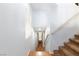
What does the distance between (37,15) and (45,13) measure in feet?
0.55

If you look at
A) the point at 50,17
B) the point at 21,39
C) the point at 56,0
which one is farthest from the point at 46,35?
the point at 56,0

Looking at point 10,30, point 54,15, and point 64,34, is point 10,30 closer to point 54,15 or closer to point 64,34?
point 54,15

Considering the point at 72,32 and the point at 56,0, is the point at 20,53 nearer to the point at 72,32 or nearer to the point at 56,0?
the point at 56,0

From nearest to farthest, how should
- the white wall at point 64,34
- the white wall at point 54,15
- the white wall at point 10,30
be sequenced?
the white wall at point 10,30 → the white wall at point 54,15 → the white wall at point 64,34

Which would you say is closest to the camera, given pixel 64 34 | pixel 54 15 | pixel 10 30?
pixel 10 30

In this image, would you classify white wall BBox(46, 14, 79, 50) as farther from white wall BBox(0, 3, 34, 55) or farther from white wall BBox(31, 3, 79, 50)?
white wall BBox(0, 3, 34, 55)

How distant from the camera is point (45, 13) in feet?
7.45

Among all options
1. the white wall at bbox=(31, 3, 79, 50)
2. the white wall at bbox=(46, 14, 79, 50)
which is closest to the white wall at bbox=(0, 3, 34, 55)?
the white wall at bbox=(31, 3, 79, 50)

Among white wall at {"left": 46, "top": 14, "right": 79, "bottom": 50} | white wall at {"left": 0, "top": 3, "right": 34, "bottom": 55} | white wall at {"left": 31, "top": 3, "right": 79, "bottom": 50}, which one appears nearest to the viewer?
white wall at {"left": 0, "top": 3, "right": 34, "bottom": 55}

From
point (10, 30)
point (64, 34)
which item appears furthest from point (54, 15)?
point (10, 30)

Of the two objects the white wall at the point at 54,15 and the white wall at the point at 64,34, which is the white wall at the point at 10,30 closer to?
the white wall at the point at 54,15

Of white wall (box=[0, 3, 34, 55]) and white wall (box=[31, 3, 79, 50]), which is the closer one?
white wall (box=[0, 3, 34, 55])

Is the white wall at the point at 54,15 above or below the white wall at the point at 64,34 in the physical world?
above

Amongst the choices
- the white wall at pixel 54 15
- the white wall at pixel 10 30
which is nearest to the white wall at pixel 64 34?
the white wall at pixel 54 15
